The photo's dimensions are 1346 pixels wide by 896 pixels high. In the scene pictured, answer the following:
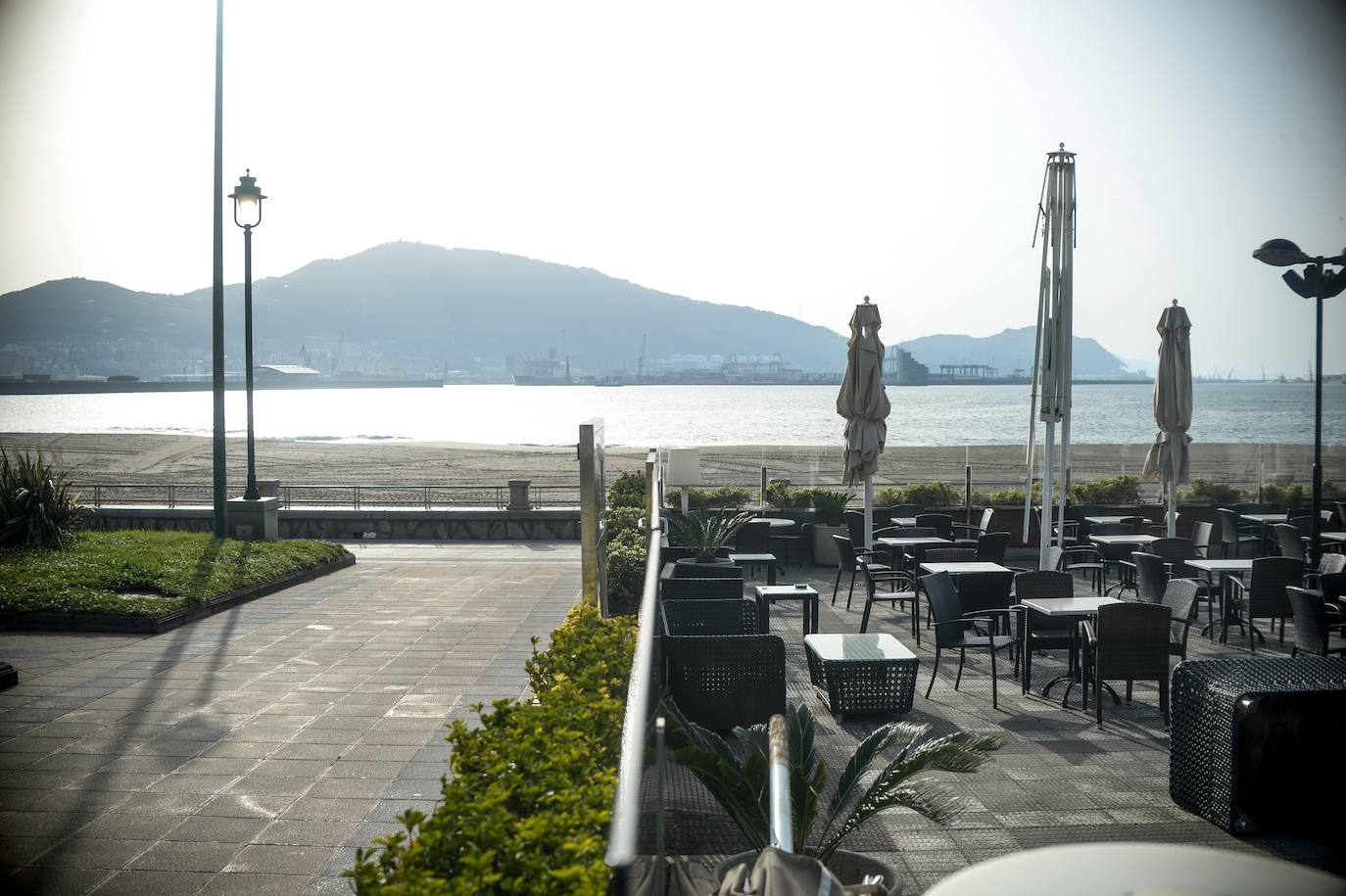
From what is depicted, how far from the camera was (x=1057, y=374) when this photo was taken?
1039 cm

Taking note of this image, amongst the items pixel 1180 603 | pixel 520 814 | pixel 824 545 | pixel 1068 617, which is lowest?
pixel 824 545

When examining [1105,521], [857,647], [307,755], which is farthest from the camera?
[1105,521]

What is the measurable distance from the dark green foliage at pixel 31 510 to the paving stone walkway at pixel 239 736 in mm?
3433

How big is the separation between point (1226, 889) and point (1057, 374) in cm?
982

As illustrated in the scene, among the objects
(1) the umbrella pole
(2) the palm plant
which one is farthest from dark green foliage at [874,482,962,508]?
(2) the palm plant

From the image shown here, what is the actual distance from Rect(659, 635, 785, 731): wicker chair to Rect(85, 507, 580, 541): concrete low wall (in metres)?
11.5

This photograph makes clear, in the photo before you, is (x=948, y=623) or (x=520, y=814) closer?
(x=520, y=814)

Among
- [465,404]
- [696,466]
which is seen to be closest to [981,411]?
[465,404]

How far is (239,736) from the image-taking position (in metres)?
5.55

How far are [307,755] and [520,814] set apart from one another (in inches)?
128

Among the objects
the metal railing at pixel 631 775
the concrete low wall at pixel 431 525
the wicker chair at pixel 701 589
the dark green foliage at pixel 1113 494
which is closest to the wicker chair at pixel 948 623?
the wicker chair at pixel 701 589

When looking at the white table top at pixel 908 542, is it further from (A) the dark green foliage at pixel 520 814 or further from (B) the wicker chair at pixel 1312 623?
(A) the dark green foliage at pixel 520 814

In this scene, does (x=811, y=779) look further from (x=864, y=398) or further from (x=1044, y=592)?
(x=864, y=398)

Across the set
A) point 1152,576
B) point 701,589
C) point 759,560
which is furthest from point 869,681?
point 759,560
